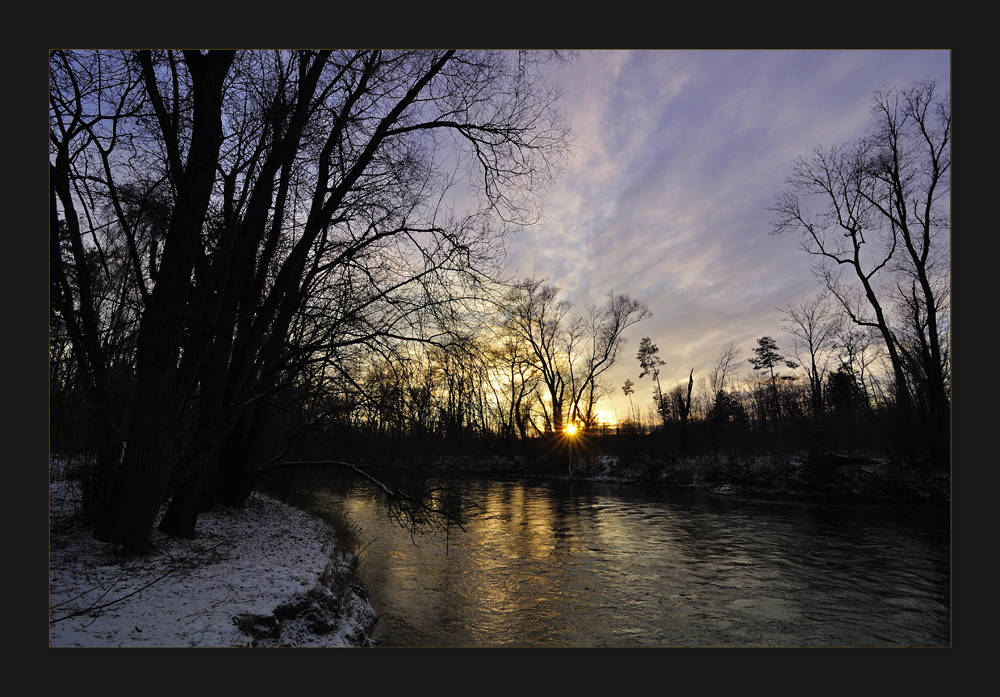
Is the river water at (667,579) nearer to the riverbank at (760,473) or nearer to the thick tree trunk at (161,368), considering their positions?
the riverbank at (760,473)

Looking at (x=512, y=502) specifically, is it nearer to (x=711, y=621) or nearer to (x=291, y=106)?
(x=711, y=621)

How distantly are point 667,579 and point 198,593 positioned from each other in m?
6.97

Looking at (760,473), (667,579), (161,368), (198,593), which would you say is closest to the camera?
(198,593)

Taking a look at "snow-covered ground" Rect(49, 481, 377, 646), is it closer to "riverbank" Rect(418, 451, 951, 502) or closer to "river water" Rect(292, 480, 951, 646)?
"river water" Rect(292, 480, 951, 646)

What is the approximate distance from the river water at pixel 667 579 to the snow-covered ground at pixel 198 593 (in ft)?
3.35

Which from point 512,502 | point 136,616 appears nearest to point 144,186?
point 136,616

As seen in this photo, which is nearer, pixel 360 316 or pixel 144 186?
pixel 144 186

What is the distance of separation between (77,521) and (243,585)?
85.9 inches

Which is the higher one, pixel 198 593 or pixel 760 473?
pixel 198 593

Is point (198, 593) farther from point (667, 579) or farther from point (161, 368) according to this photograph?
point (667, 579)

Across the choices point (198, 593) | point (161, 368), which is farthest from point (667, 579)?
point (161, 368)

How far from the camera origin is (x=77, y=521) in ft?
17.3

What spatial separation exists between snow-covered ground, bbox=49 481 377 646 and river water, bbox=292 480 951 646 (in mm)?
1022

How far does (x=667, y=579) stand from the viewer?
7949 mm
